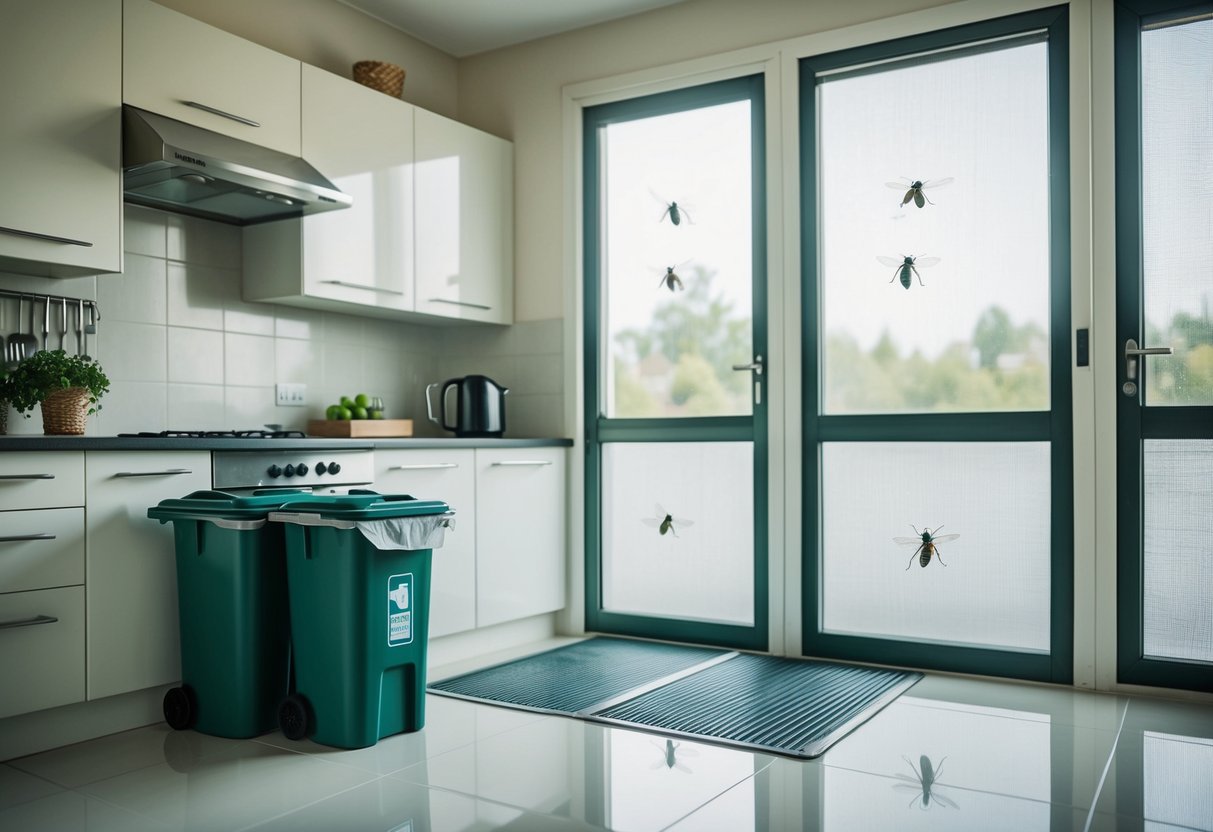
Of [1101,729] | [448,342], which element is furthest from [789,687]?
[448,342]

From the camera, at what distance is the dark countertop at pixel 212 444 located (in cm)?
243

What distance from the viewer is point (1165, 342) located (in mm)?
3125

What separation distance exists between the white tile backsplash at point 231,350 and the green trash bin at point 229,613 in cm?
70

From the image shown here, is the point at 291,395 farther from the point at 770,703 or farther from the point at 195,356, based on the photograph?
the point at 770,703

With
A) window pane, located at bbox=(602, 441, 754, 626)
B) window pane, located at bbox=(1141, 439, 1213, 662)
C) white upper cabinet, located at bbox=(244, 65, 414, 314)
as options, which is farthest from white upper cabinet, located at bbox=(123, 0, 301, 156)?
window pane, located at bbox=(1141, 439, 1213, 662)

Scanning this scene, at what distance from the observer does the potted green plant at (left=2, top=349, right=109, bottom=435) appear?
8.91 feet

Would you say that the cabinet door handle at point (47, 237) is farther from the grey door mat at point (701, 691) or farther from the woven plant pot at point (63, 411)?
the grey door mat at point (701, 691)

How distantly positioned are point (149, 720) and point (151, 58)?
1.90m

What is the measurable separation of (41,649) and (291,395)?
1.48 metres

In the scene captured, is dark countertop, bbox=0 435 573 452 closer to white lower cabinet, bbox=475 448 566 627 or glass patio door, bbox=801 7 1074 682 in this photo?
white lower cabinet, bbox=475 448 566 627

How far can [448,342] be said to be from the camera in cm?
451

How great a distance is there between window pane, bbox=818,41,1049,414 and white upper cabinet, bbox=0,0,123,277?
2.37 m

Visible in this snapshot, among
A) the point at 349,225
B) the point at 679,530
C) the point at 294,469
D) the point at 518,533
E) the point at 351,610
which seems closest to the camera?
the point at 351,610

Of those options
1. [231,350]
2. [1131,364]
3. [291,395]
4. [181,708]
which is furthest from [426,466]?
[1131,364]
